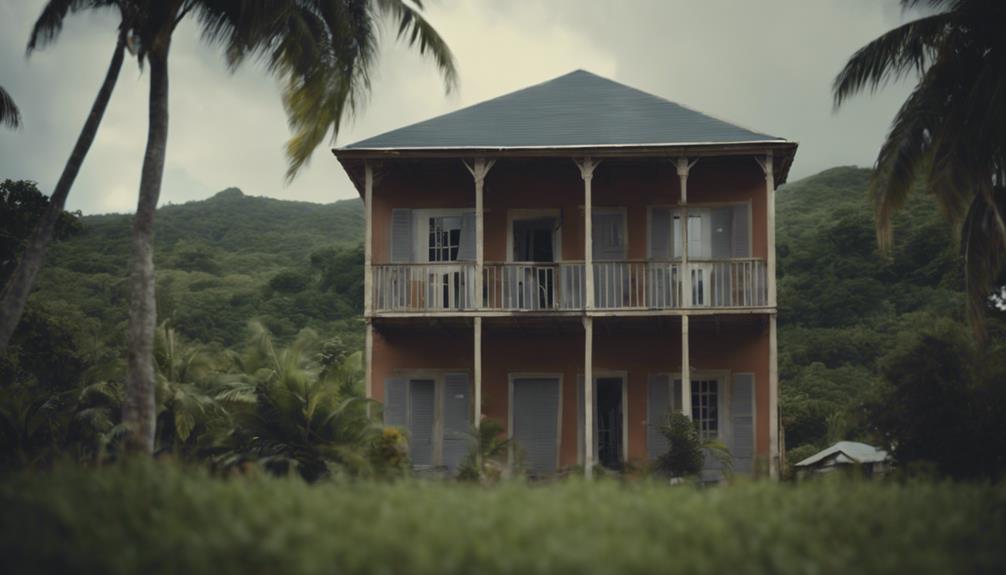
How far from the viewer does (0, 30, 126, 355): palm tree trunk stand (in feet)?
52.8

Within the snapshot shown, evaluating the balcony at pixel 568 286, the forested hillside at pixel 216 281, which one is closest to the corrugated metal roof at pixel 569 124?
the balcony at pixel 568 286

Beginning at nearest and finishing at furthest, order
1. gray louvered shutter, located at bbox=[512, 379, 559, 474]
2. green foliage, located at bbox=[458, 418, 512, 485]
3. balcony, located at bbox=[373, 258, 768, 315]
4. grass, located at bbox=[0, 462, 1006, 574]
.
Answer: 1. grass, located at bbox=[0, 462, 1006, 574]
2. green foliage, located at bbox=[458, 418, 512, 485]
3. balcony, located at bbox=[373, 258, 768, 315]
4. gray louvered shutter, located at bbox=[512, 379, 559, 474]

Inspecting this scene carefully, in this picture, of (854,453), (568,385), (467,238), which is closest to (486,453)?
(568,385)

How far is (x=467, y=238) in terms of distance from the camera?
66.8ft

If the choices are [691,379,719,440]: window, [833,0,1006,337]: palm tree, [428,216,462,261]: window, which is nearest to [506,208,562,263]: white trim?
[428,216,462,261]: window

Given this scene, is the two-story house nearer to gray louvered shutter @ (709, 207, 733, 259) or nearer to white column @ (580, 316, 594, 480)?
gray louvered shutter @ (709, 207, 733, 259)

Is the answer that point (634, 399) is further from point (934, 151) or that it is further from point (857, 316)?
point (857, 316)

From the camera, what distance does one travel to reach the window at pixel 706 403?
65.2ft

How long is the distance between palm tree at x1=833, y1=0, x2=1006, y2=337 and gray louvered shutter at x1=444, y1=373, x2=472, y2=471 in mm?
7078

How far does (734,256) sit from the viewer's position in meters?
20.0

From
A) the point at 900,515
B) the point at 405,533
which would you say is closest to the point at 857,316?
the point at 900,515

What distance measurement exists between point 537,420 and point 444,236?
345cm

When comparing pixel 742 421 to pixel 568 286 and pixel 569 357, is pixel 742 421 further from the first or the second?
pixel 568 286

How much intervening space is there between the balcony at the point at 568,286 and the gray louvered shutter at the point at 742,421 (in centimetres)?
162
